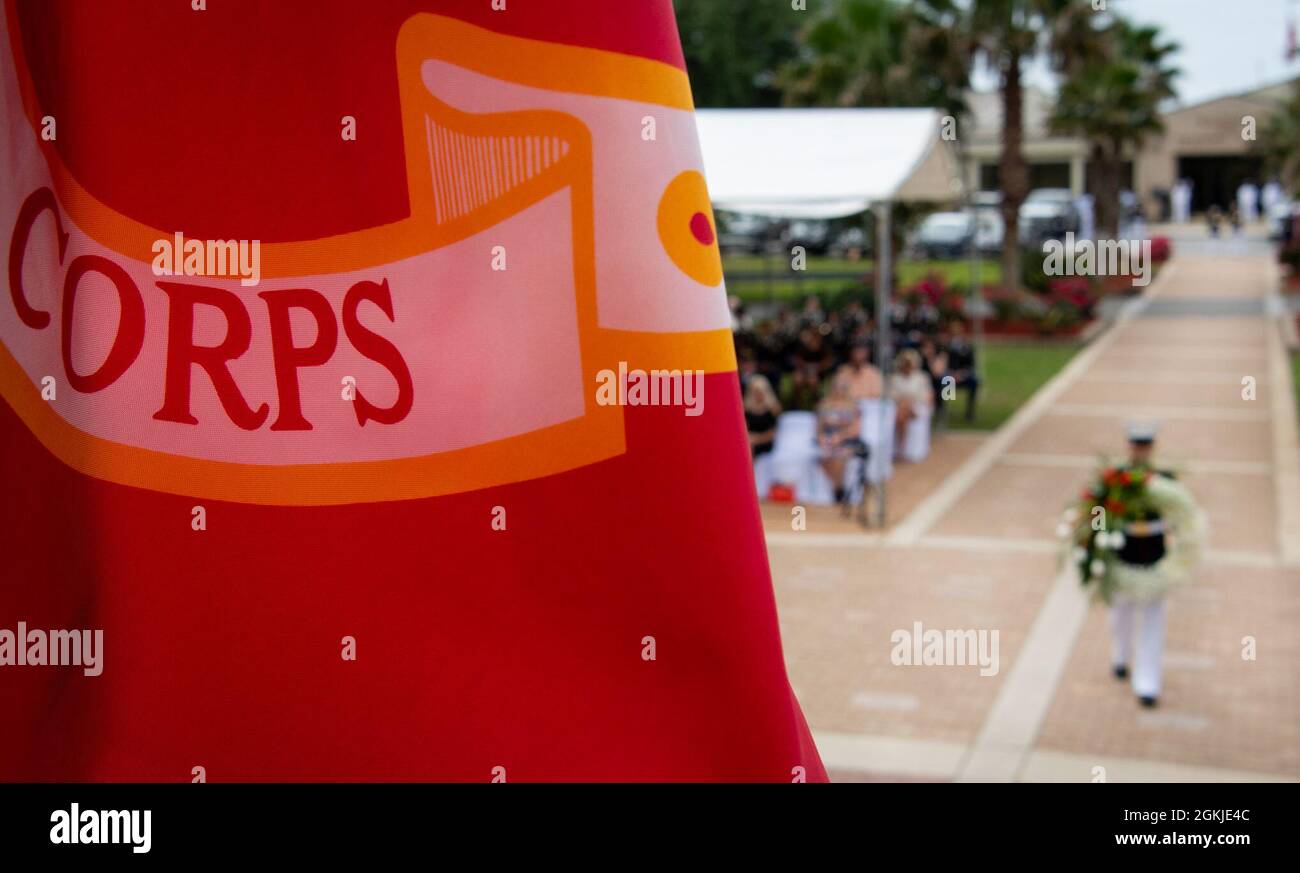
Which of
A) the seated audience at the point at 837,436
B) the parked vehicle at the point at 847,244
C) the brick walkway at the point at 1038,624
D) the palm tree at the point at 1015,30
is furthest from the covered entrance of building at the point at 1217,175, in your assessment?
the seated audience at the point at 837,436

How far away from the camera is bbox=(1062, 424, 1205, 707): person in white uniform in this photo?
26.6ft

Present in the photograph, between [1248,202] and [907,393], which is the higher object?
[1248,202]

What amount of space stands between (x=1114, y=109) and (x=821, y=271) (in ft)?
36.9

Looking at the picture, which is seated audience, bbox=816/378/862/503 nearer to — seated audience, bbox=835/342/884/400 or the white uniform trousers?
seated audience, bbox=835/342/884/400

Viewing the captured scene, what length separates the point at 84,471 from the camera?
2.43 metres

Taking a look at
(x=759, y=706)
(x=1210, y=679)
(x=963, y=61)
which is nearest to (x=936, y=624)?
(x=1210, y=679)

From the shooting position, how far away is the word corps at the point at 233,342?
2359 millimetres

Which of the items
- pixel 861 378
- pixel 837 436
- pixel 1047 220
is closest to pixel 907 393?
pixel 861 378

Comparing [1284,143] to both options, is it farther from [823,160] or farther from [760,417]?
[760,417]

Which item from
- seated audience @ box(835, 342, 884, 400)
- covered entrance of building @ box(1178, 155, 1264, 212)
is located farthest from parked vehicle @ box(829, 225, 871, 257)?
covered entrance of building @ box(1178, 155, 1264, 212)

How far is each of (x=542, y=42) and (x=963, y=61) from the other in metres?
28.9

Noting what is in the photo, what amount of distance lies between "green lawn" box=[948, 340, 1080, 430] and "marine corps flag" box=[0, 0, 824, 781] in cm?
1732

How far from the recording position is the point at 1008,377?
24344mm
